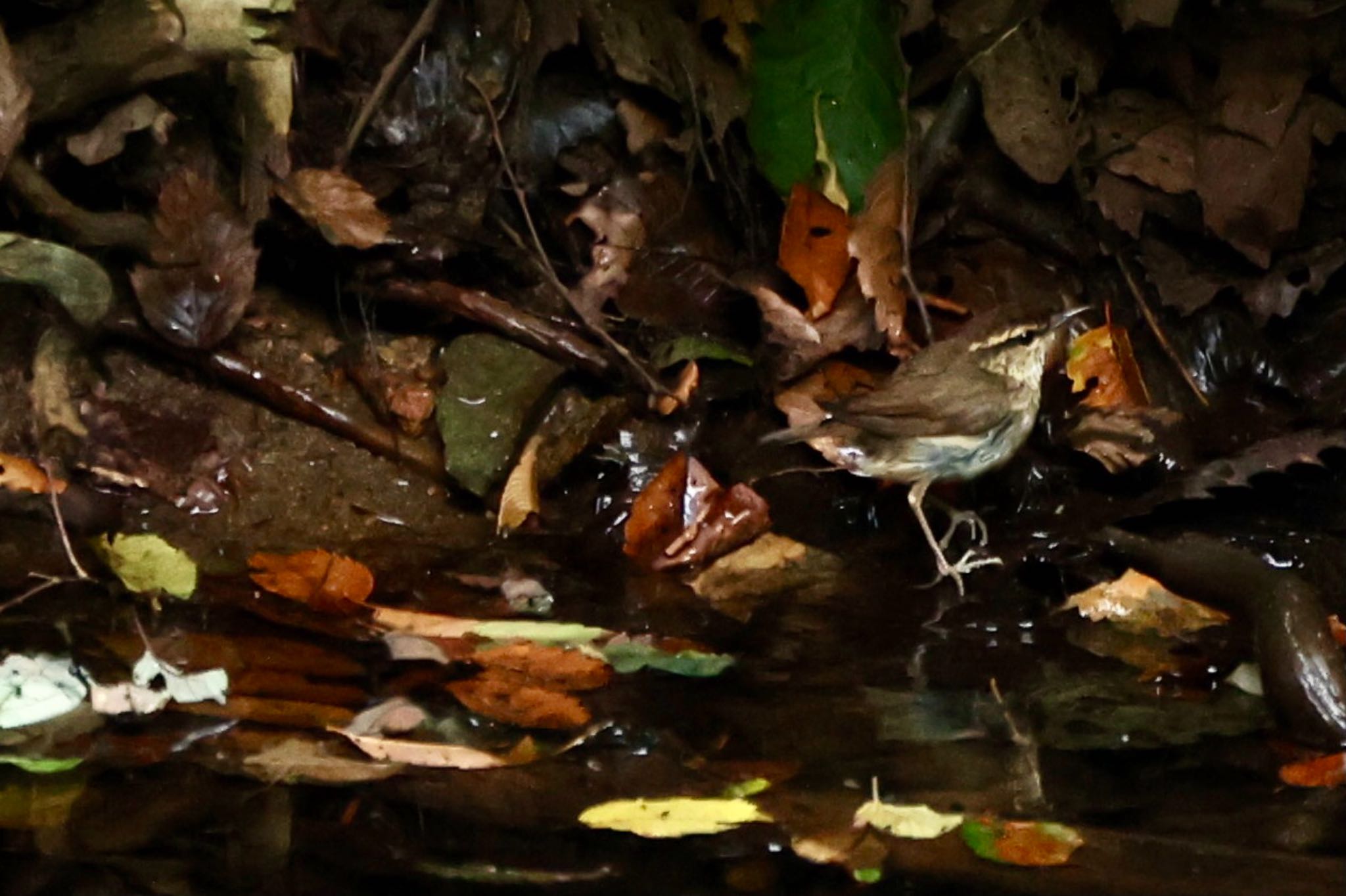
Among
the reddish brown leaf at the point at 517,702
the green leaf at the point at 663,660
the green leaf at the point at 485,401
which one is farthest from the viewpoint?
the green leaf at the point at 485,401

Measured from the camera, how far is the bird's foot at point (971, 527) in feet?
13.9

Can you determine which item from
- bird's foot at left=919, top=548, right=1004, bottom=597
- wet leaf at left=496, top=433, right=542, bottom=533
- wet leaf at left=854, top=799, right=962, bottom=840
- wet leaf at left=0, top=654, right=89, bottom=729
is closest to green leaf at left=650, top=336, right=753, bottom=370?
wet leaf at left=496, top=433, right=542, bottom=533

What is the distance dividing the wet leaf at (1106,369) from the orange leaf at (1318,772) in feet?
6.33

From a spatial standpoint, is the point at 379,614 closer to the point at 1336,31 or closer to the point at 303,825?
the point at 303,825

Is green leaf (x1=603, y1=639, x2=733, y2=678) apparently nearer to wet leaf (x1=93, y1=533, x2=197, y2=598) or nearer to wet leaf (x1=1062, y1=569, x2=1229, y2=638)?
wet leaf (x1=1062, y1=569, x2=1229, y2=638)

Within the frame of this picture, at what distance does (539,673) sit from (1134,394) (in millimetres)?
2418

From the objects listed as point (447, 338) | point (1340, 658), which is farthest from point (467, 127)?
point (1340, 658)

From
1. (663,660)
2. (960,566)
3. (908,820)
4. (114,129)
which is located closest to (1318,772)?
(908,820)

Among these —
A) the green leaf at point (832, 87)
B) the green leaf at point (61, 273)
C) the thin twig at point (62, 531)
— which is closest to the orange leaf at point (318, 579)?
the thin twig at point (62, 531)

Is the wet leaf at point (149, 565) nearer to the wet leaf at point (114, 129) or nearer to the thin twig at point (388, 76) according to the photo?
the wet leaf at point (114, 129)

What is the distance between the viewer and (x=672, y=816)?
2.56 meters

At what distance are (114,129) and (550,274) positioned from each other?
4.88 ft

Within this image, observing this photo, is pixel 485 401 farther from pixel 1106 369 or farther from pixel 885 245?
pixel 1106 369

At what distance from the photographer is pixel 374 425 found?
181 inches
